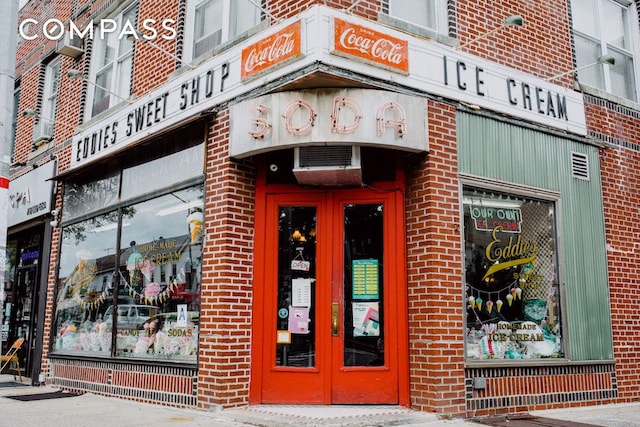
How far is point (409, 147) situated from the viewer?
734 cm

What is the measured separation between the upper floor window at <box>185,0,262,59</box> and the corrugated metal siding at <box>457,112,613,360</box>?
308 centimetres

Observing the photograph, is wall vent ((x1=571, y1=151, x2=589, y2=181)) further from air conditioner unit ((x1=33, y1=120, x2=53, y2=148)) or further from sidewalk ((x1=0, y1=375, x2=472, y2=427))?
air conditioner unit ((x1=33, y1=120, x2=53, y2=148))

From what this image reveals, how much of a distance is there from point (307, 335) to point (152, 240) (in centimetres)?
287

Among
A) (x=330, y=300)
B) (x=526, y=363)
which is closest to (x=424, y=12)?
(x=330, y=300)

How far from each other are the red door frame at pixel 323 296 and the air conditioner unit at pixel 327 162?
0.51 meters

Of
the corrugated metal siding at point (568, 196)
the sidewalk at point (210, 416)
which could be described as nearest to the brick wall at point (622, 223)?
the corrugated metal siding at point (568, 196)

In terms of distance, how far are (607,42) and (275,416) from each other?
788cm

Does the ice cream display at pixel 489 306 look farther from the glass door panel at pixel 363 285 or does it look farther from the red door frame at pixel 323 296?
Answer: the glass door panel at pixel 363 285

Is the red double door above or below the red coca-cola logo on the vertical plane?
below

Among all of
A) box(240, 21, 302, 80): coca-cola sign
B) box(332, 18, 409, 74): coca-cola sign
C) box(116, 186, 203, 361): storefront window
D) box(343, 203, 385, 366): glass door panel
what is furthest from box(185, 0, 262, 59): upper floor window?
box(343, 203, 385, 366): glass door panel

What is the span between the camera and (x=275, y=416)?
6.86 metres

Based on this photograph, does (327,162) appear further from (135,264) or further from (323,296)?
(135,264)

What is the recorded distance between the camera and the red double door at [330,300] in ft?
24.4

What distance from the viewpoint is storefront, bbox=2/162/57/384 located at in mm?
11625
